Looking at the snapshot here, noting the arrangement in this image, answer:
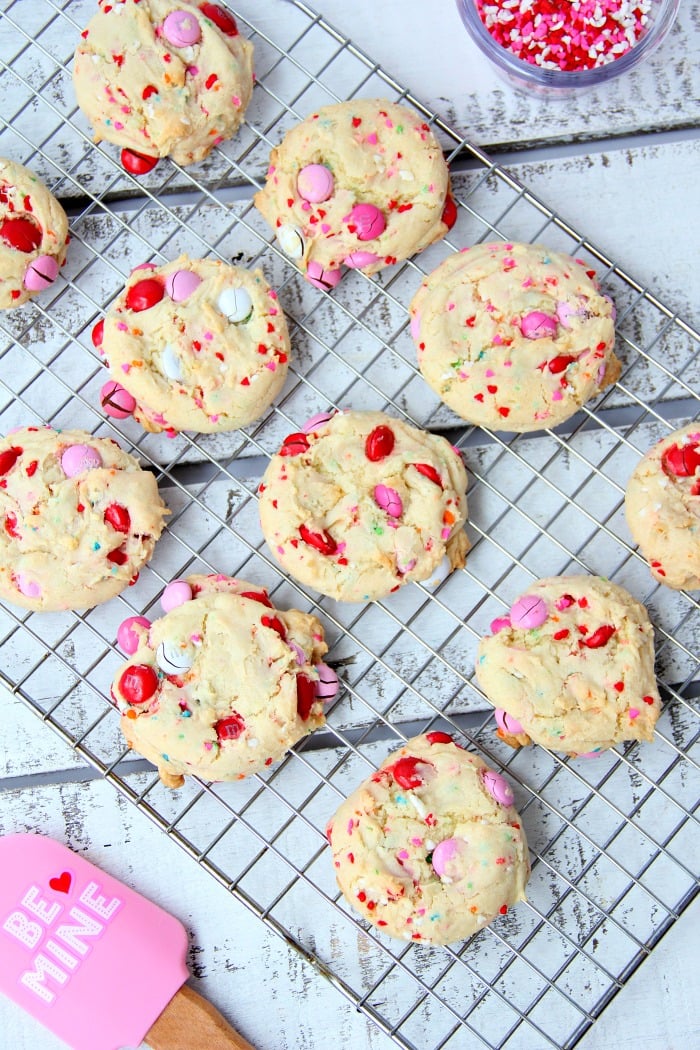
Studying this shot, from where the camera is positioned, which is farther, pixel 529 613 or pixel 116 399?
pixel 116 399

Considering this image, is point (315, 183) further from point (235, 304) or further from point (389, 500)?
point (389, 500)

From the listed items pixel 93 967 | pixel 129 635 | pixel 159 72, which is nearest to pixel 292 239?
pixel 159 72

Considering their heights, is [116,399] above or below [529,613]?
above

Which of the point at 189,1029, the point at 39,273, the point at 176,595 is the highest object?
the point at 39,273

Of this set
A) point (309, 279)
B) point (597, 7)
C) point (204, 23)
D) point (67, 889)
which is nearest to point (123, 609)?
point (67, 889)

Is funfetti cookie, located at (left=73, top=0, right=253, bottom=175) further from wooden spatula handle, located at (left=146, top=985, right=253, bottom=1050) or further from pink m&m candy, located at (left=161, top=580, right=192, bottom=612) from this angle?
wooden spatula handle, located at (left=146, top=985, right=253, bottom=1050)

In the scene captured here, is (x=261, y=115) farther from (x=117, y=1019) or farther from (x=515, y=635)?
(x=117, y=1019)
